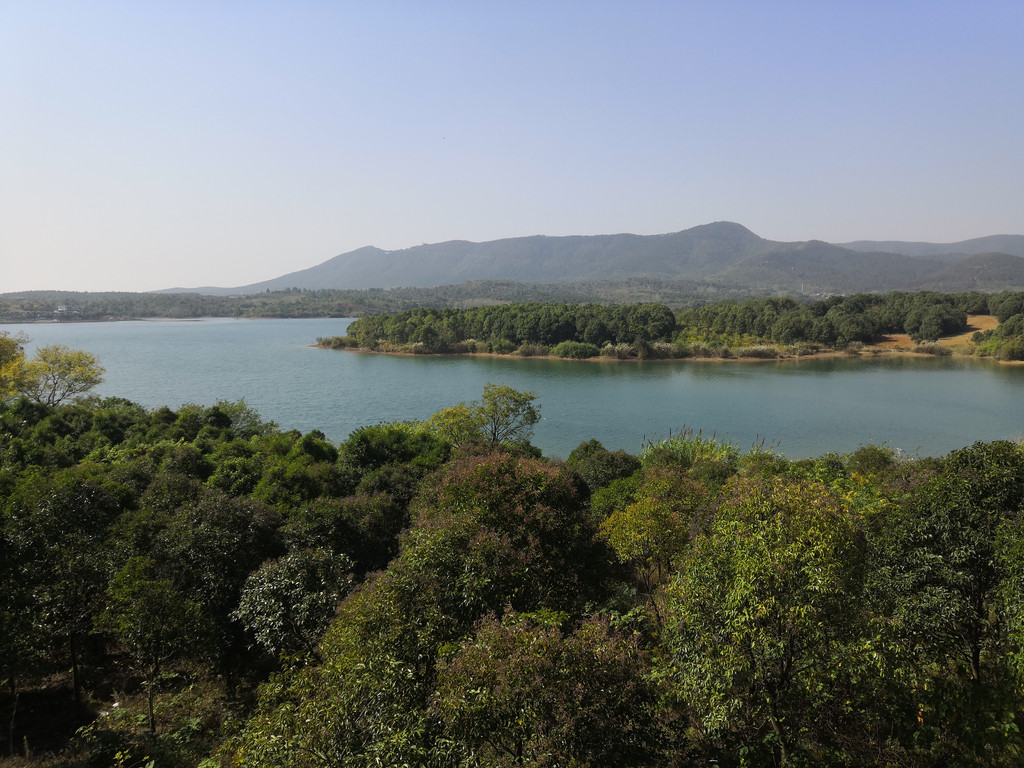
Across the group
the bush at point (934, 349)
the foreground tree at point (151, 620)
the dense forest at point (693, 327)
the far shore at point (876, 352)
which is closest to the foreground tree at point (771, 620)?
the foreground tree at point (151, 620)

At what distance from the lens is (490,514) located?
7.62 meters

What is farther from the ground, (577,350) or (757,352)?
(577,350)

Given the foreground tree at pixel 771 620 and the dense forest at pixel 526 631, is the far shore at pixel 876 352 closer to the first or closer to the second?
the dense forest at pixel 526 631

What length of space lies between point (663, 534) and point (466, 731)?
597cm

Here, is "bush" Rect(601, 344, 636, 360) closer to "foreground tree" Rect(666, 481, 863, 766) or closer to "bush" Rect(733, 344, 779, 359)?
"bush" Rect(733, 344, 779, 359)

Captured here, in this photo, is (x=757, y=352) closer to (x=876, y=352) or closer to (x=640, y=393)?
(x=876, y=352)

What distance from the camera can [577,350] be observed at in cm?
6172

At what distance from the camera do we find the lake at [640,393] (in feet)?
102

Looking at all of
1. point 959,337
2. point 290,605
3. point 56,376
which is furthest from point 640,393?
point 959,337

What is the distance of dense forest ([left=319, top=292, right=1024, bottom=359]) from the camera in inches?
2459

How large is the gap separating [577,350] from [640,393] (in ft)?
66.7

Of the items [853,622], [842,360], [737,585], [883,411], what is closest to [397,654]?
[737,585]

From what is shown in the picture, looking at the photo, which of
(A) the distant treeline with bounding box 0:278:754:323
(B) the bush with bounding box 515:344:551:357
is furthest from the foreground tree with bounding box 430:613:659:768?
(A) the distant treeline with bounding box 0:278:754:323

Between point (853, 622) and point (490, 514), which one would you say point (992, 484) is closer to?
point (853, 622)
